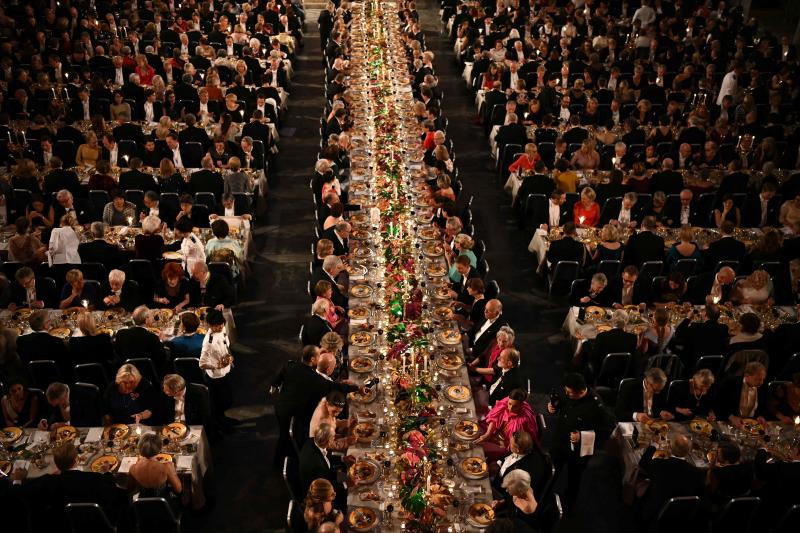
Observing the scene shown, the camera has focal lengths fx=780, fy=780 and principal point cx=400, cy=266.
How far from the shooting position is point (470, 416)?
8.16 metres

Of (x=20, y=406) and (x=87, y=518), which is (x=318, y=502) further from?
(x=20, y=406)

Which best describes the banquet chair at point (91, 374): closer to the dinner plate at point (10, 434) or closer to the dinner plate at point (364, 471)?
the dinner plate at point (10, 434)

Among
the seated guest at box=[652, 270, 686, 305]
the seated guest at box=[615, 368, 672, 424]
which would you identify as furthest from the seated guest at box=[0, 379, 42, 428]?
the seated guest at box=[652, 270, 686, 305]

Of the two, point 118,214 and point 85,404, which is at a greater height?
point 118,214

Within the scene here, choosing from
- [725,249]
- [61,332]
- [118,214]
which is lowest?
[61,332]

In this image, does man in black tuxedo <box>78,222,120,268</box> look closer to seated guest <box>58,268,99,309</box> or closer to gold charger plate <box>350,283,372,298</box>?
seated guest <box>58,268,99,309</box>

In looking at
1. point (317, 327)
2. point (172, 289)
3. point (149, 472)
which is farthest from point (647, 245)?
point (149, 472)

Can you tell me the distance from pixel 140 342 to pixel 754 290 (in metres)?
7.84

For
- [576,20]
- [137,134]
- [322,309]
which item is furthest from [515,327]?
[576,20]

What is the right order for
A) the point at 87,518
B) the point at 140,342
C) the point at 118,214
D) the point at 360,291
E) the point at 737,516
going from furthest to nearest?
the point at 118,214, the point at 360,291, the point at 140,342, the point at 737,516, the point at 87,518

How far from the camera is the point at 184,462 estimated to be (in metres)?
7.78

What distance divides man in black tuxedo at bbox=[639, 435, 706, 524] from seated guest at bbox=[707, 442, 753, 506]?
7.9 inches

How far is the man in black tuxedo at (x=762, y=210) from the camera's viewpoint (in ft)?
41.6

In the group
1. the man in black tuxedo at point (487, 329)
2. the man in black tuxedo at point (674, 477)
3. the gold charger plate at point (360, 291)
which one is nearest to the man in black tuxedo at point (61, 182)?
the gold charger plate at point (360, 291)
